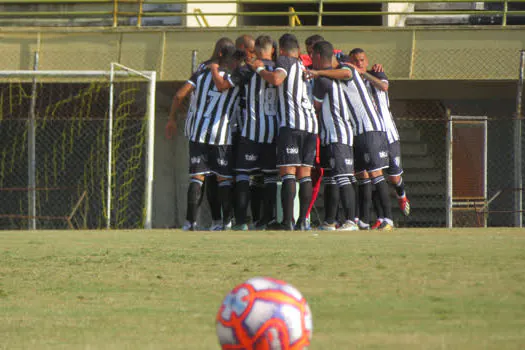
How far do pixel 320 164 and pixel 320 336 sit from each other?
21.1 feet

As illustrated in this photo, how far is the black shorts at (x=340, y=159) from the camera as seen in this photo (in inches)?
404

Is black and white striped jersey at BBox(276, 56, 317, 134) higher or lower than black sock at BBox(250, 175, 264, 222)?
higher

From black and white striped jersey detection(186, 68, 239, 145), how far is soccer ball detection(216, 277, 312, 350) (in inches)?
276

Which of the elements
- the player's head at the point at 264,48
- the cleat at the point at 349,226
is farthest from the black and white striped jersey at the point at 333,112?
the cleat at the point at 349,226

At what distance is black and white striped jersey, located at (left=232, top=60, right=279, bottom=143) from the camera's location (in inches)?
416

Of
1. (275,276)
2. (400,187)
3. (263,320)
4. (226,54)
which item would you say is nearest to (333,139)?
Result: (400,187)

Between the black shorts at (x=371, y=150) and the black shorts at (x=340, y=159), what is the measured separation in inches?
8.1

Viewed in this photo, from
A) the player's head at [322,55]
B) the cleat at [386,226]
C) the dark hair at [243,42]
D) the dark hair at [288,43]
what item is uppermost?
the dark hair at [243,42]

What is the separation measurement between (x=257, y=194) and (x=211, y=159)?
69 cm

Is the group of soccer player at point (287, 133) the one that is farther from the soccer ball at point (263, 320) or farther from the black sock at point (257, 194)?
the soccer ball at point (263, 320)

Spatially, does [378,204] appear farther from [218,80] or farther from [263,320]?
[263,320]

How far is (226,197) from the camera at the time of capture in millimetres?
10852

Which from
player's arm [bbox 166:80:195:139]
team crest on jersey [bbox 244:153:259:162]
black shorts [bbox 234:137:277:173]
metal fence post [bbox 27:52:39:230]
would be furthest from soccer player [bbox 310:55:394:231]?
metal fence post [bbox 27:52:39:230]

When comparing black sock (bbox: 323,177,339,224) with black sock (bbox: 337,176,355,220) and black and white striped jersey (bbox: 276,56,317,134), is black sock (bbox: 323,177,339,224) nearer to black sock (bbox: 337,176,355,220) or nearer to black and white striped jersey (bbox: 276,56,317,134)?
black sock (bbox: 337,176,355,220)
